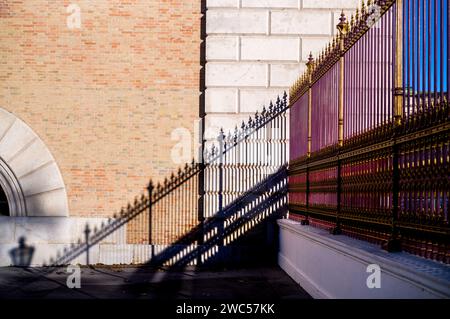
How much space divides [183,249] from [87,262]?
6.86 feet

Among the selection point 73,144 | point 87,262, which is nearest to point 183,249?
point 87,262

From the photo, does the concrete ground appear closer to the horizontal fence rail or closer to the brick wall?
the horizontal fence rail

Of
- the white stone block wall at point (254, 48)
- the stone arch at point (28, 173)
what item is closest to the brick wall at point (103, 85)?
the stone arch at point (28, 173)

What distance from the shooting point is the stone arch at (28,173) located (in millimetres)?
11664

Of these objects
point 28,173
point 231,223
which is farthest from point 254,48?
point 28,173

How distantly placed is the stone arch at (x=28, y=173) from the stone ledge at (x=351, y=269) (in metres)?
5.32

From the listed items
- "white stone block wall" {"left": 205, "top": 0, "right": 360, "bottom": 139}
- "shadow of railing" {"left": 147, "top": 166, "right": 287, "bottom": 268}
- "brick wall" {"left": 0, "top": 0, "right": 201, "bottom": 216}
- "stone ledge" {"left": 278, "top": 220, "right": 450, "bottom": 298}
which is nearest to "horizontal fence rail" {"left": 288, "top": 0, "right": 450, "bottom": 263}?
"stone ledge" {"left": 278, "top": 220, "right": 450, "bottom": 298}

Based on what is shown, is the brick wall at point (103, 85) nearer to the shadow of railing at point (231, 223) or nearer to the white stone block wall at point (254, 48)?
the white stone block wall at point (254, 48)

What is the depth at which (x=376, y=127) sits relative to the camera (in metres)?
5.45

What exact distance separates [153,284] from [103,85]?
475 cm

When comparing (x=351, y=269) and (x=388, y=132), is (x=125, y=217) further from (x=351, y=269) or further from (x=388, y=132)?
(x=388, y=132)

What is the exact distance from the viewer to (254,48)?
1159 cm

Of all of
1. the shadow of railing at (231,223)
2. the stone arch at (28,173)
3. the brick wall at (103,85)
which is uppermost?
the brick wall at (103,85)

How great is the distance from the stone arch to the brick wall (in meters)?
0.19
